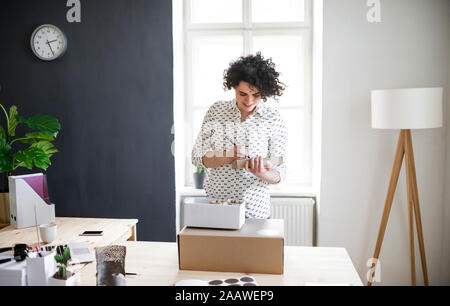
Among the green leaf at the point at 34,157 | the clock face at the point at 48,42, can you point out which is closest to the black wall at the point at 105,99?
the clock face at the point at 48,42

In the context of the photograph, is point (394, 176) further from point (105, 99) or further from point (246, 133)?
point (105, 99)

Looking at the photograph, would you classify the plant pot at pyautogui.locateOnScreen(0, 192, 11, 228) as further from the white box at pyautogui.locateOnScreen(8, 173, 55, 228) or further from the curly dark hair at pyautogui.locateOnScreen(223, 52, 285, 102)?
the curly dark hair at pyautogui.locateOnScreen(223, 52, 285, 102)

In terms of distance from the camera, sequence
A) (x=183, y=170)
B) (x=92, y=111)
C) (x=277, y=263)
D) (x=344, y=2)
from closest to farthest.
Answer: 1. (x=277, y=263)
2. (x=344, y=2)
3. (x=92, y=111)
4. (x=183, y=170)

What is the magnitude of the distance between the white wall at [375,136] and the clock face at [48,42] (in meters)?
2.23

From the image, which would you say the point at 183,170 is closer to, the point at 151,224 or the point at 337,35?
the point at 151,224

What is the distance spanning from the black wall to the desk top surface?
86 cm

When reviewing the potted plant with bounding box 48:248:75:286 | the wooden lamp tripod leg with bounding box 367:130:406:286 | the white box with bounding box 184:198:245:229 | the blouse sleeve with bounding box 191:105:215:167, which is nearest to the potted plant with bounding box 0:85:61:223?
the blouse sleeve with bounding box 191:105:215:167

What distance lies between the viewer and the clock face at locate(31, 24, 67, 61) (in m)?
3.30

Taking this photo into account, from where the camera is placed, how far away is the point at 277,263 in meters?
A: 1.51

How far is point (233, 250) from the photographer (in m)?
1.50

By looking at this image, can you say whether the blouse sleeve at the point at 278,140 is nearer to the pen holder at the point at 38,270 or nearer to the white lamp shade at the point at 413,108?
the white lamp shade at the point at 413,108
